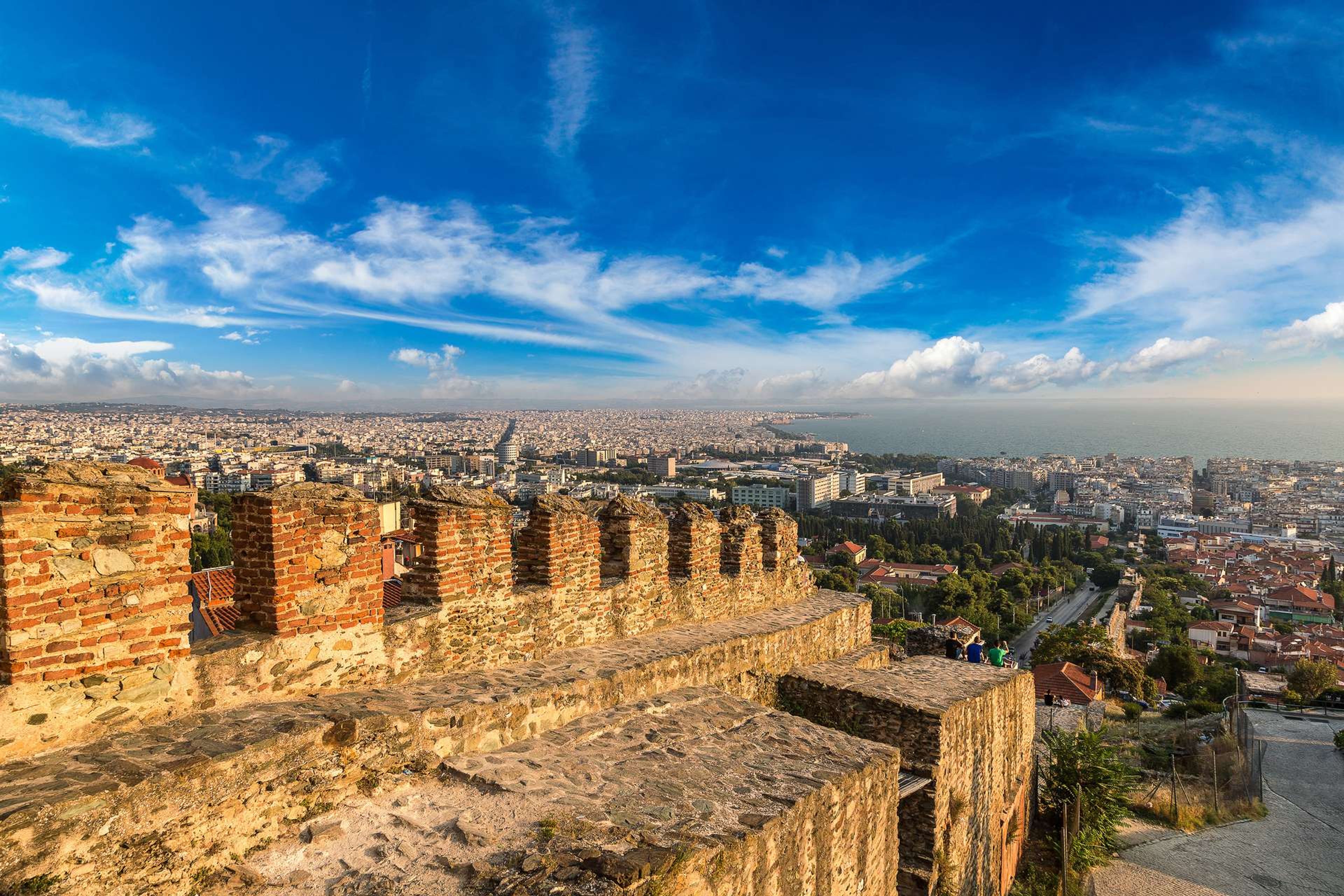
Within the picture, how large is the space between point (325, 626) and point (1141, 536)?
12289 centimetres

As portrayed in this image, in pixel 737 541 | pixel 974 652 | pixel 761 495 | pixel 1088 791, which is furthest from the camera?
pixel 761 495

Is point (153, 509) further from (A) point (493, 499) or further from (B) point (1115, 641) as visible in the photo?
(B) point (1115, 641)

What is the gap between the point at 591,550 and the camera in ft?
18.0

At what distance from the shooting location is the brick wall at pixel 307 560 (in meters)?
3.57

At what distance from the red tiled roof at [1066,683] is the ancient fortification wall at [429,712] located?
2432cm

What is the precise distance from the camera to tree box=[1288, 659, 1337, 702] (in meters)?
27.8

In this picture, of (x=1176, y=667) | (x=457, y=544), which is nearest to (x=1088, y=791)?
(x=457, y=544)

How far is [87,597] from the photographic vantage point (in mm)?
2898

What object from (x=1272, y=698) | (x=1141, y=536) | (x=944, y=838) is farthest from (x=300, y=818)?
(x=1141, y=536)

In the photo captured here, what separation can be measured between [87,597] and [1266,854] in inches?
656

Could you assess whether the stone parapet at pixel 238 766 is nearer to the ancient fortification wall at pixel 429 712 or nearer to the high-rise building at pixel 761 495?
the ancient fortification wall at pixel 429 712

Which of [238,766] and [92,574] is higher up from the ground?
[92,574]

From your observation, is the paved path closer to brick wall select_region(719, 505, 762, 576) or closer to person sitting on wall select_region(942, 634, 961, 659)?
person sitting on wall select_region(942, 634, 961, 659)

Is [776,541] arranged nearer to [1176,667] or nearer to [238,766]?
[238,766]
